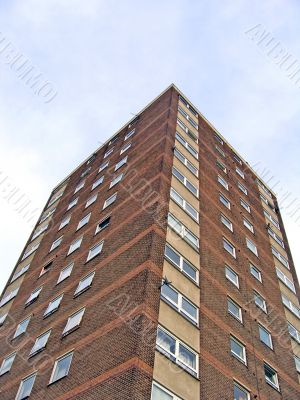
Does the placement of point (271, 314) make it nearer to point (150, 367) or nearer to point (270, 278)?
point (270, 278)

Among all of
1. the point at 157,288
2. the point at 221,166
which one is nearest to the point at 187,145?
the point at 221,166

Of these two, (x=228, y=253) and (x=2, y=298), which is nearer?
(x=228, y=253)

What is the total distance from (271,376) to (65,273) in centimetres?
1243

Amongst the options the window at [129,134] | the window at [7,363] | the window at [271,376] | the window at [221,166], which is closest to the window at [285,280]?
the window at [221,166]

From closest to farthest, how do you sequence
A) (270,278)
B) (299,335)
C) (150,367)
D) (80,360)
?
(150,367) < (80,360) < (299,335) < (270,278)

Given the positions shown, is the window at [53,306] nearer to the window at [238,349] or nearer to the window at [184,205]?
the window at [184,205]

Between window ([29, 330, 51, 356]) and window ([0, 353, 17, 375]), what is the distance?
168 cm

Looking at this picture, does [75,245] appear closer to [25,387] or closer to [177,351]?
[25,387]

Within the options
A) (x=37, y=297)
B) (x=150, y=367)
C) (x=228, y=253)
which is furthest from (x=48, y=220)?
(x=150, y=367)

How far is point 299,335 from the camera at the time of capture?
28.5m

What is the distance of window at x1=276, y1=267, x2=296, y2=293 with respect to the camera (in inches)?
1272

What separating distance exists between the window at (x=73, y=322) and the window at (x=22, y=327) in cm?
466

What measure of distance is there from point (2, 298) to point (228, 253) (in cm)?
1660

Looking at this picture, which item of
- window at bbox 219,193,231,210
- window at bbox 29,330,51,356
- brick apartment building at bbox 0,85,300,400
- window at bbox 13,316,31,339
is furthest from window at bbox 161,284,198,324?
window at bbox 219,193,231,210
